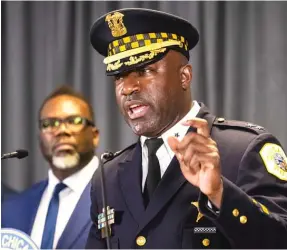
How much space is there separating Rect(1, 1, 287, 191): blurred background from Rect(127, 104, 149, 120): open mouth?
3.02ft

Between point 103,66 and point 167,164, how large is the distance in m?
1.04

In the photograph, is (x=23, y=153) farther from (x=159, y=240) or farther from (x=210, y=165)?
(x=210, y=165)

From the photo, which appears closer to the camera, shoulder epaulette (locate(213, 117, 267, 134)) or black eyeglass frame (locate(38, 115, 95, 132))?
shoulder epaulette (locate(213, 117, 267, 134))

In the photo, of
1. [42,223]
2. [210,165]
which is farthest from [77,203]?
[210,165]

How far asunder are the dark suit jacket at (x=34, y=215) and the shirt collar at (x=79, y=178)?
46 mm

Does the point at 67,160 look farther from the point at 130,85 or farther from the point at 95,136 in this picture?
the point at 130,85

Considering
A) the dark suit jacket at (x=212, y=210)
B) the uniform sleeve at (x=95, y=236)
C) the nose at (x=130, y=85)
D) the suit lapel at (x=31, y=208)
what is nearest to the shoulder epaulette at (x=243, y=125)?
the dark suit jacket at (x=212, y=210)

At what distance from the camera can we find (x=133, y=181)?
57.1 inches

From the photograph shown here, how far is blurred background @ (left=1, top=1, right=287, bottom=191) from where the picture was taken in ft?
7.24

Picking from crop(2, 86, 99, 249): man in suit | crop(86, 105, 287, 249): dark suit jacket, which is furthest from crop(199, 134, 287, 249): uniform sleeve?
crop(2, 86, 99, 249): man in suit

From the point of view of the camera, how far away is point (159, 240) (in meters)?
1.33

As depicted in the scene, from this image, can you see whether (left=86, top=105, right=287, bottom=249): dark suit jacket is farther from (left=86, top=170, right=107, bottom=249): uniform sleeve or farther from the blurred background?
the blurred background

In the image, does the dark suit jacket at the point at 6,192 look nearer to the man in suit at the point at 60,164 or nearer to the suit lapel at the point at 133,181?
the man in suit at the point at 60,164

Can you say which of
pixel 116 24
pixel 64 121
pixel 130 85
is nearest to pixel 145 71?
pixel 130 85
